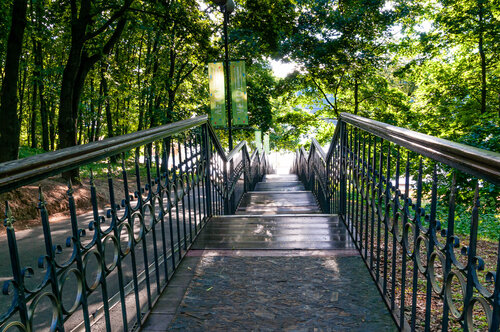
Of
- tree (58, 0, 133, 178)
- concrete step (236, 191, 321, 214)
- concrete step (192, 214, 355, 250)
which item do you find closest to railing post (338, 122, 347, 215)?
concrete step (192, 214, 355, 250)

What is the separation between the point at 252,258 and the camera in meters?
3.01

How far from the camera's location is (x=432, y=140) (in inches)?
62.4

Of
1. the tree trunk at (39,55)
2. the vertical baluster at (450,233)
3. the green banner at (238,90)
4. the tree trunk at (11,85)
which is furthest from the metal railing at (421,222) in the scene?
the tree trunk at (39,55)

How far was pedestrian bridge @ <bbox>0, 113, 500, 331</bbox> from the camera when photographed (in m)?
1.31

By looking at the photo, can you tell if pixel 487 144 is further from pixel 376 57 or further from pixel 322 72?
pixel 322 72

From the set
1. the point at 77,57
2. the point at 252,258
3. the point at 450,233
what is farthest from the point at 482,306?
the point at 77,57

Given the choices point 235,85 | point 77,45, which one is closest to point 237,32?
point 235,85

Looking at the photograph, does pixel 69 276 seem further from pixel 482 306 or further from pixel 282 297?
pixel 482 306

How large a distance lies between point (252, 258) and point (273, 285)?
0.50 metres

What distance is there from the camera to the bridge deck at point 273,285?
6.98 ft

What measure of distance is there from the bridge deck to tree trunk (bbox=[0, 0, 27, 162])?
5.51 meters

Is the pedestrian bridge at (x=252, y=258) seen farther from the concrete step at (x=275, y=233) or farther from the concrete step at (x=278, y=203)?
the concrete step at (x=278, y=203)

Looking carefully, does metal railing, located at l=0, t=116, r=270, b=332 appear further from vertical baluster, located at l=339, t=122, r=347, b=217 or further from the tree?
the tree

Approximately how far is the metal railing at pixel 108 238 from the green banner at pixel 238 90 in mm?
2969
